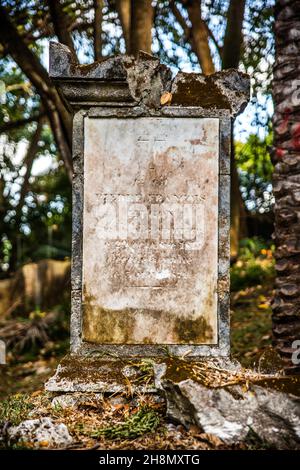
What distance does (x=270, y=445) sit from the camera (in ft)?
8.41

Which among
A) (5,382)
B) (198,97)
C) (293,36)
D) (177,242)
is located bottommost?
(5,382)

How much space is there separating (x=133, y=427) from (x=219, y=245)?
1.30 m

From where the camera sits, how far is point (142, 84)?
137 inches

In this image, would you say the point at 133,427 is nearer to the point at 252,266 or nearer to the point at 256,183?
the point at 252,266

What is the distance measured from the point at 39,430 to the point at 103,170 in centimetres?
167

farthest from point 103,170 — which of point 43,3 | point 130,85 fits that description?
point 43,3

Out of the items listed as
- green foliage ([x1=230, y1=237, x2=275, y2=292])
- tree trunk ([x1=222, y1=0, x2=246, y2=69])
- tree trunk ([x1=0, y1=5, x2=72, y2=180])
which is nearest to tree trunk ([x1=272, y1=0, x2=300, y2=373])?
tree trunk ([x1=222, y1=0, x2=246, y2=69])

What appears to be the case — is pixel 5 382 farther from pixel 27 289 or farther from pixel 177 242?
pixel 177 242

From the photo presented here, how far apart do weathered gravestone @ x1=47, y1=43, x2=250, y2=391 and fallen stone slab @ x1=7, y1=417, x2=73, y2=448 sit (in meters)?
0.70

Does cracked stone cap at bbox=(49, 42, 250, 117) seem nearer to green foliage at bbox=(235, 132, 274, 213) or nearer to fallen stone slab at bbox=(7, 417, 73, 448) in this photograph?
fallen stone slab at bbox=(7, 417, 73, 448)

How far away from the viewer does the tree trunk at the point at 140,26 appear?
6281 mm

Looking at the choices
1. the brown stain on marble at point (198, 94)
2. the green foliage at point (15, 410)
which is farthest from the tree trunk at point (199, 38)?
the green foliage at point (15, 410)

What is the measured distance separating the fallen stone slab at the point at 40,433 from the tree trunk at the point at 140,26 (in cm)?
477

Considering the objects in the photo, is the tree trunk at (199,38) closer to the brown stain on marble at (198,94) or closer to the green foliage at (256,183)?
the green foliage at (256,183)
